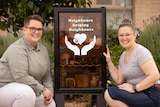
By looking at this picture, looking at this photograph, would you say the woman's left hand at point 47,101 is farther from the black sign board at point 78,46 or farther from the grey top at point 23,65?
the black sign board at point 78,46

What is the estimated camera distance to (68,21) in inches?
202

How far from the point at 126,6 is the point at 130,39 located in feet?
22.0

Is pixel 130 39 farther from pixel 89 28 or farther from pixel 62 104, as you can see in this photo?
pixel 62 104

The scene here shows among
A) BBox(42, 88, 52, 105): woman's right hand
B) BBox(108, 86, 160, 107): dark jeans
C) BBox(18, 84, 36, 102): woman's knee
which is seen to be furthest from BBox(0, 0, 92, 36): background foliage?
BBox(108, 86, 160, 107): dark jeans

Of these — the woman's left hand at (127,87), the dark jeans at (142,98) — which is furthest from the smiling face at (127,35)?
the dark jeans at (142,98)

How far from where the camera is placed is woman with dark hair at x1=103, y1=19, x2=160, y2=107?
Result: 14.5 feet

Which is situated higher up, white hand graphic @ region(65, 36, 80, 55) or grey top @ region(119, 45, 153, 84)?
white hand graphic @ region(65, 36, 80, 55)

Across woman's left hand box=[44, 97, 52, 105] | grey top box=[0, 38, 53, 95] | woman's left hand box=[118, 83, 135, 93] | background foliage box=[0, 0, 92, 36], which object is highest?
background foliage box=[0, 0, 92, 36]

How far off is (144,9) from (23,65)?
7036mm

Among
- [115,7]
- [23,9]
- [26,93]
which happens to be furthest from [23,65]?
[115,7]

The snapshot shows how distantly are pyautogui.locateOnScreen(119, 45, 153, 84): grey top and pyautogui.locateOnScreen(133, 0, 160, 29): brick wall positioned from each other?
6.49m

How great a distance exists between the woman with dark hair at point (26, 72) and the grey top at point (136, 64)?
903 millimetres

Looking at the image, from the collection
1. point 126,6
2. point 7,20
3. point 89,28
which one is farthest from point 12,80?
point 126,6

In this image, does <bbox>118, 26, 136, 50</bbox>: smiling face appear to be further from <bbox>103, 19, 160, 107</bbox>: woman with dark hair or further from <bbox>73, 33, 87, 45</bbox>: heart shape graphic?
<bbox>73, 33, 87, 45</bbox>: heart shape graphic
